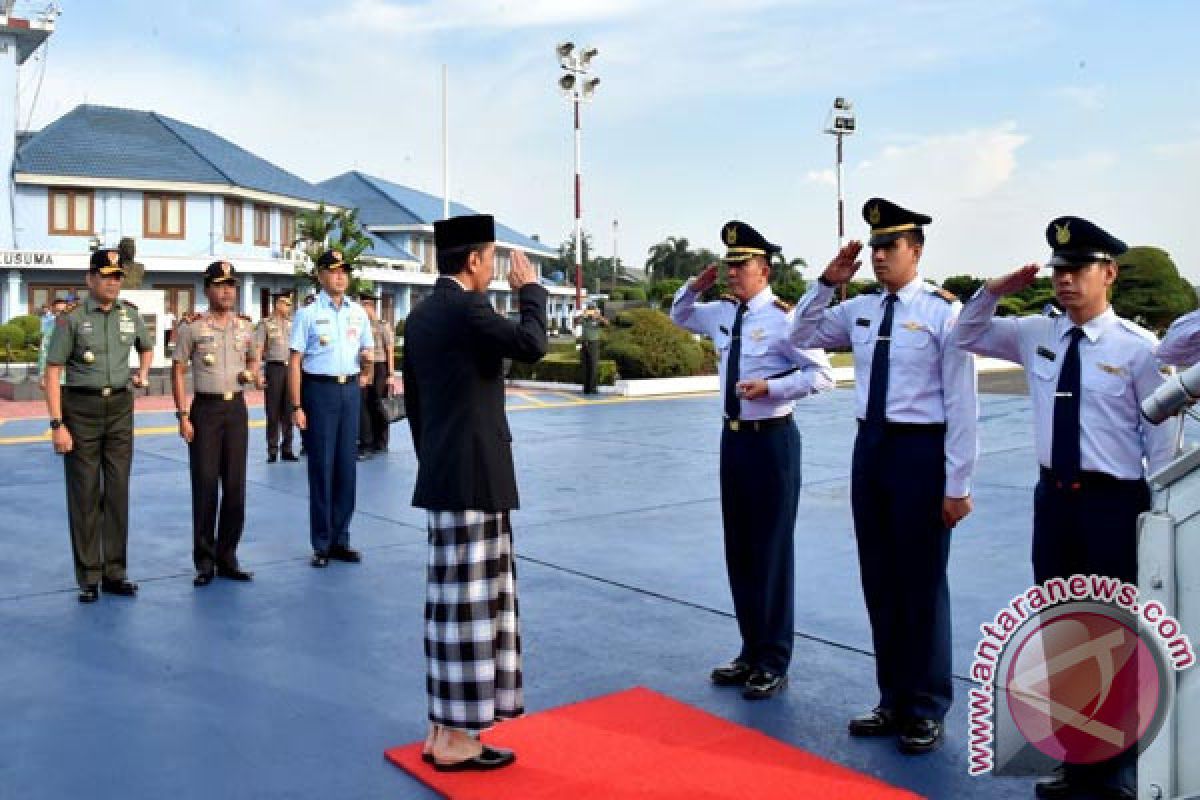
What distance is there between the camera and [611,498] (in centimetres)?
875

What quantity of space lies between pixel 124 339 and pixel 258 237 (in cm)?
3080

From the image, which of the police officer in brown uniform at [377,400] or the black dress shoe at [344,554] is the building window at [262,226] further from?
the black dress shoe at [344,554]

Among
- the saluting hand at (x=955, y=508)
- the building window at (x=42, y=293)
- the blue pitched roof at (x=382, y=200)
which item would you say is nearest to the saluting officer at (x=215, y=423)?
the saluting hand at (x=955, y=508)

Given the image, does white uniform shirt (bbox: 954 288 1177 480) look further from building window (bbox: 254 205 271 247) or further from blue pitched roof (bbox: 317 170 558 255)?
blue pitched roof (bbox: 317 170 558 255)

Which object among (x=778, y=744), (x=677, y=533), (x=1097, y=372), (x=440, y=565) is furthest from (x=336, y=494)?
(x=1097, y=372)

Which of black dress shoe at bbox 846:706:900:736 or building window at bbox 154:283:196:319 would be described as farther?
building window at bbox 154:283:196:319

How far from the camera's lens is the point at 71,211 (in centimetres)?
3127

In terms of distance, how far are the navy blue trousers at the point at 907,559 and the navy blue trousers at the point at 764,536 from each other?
48 cm

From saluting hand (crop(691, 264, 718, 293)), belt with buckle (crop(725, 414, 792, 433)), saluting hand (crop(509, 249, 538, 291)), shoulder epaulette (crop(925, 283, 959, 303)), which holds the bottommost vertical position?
belt with buckle (crop(725, 414, 792, 433))

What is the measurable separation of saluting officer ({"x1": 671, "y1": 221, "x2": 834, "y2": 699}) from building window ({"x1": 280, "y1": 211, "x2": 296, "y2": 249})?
3331 centimetres

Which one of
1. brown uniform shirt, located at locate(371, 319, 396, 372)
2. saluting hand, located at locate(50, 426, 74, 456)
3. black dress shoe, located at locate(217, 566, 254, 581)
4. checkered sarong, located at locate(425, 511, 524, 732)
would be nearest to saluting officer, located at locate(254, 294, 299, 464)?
brown uniform shirt, located at locate(371, 319, 396, 372)

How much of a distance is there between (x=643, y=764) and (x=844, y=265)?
1.89 m

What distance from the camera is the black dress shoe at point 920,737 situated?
3.64m

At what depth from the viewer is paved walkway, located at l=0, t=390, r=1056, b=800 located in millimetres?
A: 3596
